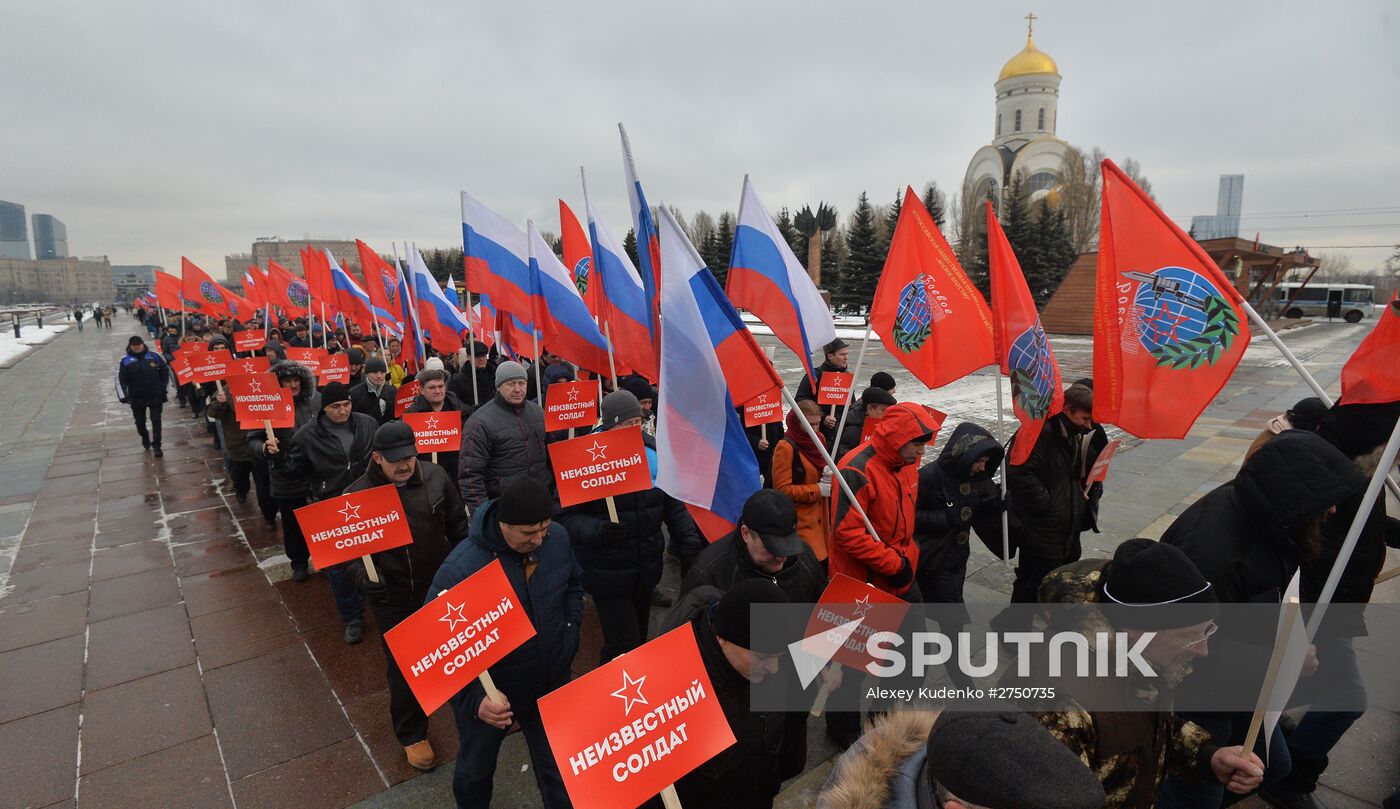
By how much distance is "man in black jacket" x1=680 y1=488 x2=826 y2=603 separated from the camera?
2480 millimetres

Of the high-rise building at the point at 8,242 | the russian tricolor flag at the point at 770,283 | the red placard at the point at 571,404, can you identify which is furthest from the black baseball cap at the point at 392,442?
the high-rise building at the point at 8,242

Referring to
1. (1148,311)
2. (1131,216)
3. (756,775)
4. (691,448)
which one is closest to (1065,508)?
(1148,311)

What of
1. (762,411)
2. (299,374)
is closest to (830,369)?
(762,411)

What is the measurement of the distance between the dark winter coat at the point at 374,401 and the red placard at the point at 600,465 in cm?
428

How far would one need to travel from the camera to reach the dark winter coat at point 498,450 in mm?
4516

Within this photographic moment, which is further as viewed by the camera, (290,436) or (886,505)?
(290,436)

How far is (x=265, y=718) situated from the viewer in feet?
→ 12.4

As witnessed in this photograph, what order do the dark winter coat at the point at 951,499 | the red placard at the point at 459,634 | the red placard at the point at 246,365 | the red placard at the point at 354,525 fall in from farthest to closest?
the red placard at the point at 246,365 → the dark winter coat at the point at 951,499 → the red placard at the point at 354,525 → the red placard at the point at 459,634

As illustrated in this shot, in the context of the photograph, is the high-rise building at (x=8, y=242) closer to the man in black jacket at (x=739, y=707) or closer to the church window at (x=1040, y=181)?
the church window at (x=1040, y=181)

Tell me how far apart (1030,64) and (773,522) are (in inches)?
3190

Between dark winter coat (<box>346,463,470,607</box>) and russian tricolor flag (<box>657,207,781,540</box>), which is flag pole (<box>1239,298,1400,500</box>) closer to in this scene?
russian tricolor flag (<box>657,207,781,540</box>)

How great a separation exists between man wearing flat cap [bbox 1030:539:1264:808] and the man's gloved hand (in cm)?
142

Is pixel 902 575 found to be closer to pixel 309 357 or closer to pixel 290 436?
pixel 290 436

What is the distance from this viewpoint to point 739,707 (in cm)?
200
